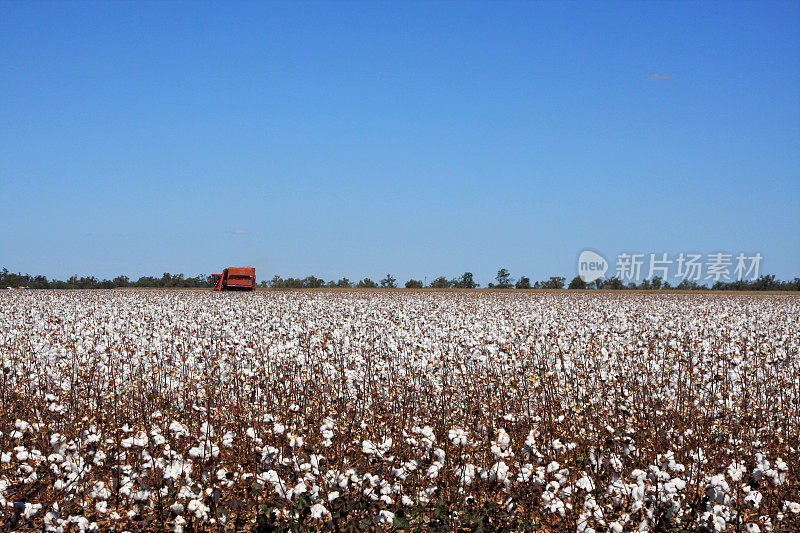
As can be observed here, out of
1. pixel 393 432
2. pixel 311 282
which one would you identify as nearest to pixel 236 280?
pixel 311 282

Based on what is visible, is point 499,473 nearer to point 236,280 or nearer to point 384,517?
point 384,517

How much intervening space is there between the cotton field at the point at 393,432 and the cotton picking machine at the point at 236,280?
30085mm

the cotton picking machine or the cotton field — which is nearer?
the cotton field

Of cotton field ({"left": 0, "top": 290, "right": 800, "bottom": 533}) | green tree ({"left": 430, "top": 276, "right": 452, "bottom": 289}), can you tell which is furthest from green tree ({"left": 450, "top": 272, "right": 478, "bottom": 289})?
cotton field ({"left": 0, "top": 290, "right": 800, "bottom": 533})

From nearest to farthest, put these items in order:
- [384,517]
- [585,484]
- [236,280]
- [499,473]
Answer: [384,517] < [499,473] < [585,484] < [236,280]

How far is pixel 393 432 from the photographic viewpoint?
7133 mm

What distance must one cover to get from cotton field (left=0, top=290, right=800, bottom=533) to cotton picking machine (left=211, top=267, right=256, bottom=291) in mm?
30085

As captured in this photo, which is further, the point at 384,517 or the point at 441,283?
the point at 441,283

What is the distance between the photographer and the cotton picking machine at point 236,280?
146ft

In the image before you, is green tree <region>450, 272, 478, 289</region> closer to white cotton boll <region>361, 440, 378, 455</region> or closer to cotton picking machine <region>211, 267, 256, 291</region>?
cotton picking machine <region>211, 267, 256, 291</region>

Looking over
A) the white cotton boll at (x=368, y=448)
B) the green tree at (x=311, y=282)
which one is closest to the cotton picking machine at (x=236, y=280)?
the green tree at (x=311, y=282)

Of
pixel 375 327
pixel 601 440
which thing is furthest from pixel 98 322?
pixel 601 440

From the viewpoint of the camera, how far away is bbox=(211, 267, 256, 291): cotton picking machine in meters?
44.4

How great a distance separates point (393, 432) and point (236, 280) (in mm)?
39295
